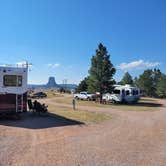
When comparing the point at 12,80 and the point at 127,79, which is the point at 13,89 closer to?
the point at 12,80

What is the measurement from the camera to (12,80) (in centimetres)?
1633

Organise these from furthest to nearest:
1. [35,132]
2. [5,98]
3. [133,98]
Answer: [133,98], [5,98], [35,132]

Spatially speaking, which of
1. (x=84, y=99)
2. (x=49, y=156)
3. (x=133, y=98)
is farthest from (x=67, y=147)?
(x=84, y=99)

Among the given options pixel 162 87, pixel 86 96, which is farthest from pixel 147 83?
pixel 86 96

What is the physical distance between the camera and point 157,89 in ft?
174

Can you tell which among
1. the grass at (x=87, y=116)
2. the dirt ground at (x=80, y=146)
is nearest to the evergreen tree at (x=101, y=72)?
the grass at (x=87, y=116)

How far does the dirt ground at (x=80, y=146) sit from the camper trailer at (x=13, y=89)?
3418mm

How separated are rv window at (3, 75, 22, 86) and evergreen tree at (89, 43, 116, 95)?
54.5 feet

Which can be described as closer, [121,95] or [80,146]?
[80,146]

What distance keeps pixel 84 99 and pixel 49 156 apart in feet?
100

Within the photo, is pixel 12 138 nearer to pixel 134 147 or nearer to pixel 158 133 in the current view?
pixel 134 147

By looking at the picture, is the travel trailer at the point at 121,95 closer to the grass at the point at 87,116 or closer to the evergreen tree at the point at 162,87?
the grass at the point at 87,116

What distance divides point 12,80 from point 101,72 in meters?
17.5

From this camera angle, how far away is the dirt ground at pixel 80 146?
7.07 m
